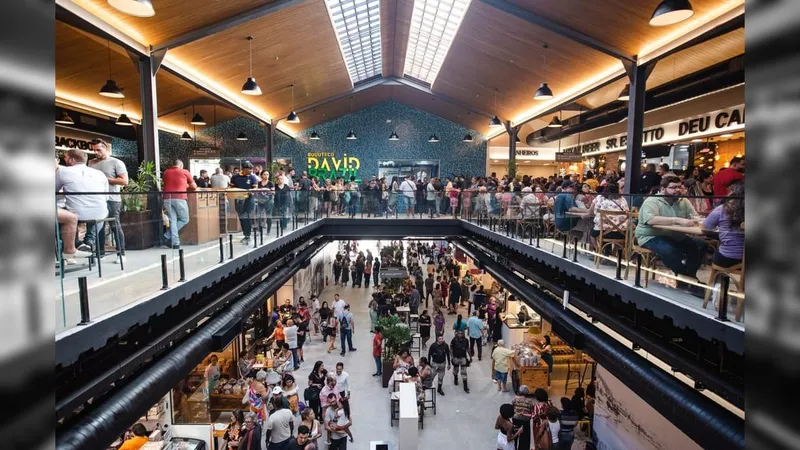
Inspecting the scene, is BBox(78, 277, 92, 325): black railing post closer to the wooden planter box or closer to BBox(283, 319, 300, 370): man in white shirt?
the wooden planter box

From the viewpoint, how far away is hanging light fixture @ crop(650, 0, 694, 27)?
5.55 meters

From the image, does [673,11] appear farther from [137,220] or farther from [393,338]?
[393,338]

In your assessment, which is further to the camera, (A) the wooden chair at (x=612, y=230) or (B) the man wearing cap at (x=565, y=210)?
(B) the man wearing cap at (x=565, y=210)

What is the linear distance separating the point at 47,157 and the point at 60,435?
3.72 m

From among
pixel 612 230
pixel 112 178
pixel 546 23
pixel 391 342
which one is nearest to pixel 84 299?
pixel 112 178

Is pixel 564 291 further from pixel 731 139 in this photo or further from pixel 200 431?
pixel 731 139

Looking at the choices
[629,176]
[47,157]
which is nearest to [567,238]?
[629,176]

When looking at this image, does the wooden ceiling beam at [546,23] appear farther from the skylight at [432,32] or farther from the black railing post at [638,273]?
the black railing post at [638,273]

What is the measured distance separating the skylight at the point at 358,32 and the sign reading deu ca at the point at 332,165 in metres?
6.17

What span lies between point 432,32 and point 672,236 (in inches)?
469

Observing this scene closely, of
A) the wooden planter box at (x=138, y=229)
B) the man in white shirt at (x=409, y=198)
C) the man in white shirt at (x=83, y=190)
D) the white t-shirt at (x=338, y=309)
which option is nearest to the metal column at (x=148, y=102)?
the wooden planter box at (x=138, y=229)

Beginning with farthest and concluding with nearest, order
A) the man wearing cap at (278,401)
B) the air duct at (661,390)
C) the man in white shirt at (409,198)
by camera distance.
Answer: the man in white shirt at (409,198) < the man wearing cap at (278,401) < the air duct at (661,390)

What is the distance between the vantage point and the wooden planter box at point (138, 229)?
452 cm

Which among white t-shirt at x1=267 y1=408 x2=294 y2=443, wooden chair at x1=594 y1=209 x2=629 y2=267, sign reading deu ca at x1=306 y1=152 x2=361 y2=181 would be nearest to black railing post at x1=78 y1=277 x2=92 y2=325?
white t-shirt at x1=267 y1=408 x2=294 y2=443
